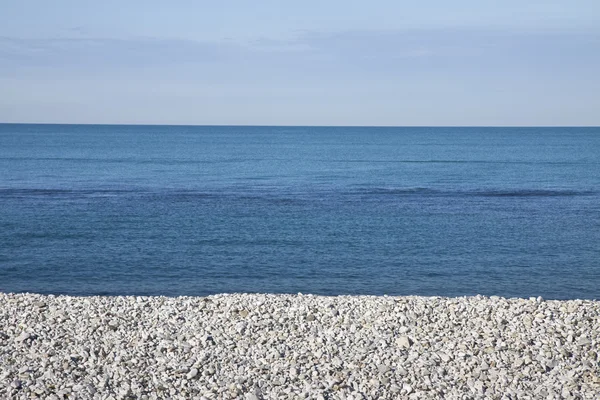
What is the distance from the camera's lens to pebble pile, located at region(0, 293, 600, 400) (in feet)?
33.3

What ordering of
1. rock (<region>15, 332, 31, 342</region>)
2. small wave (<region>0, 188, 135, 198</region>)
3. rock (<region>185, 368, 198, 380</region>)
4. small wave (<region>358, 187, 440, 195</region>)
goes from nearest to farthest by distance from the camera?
rock (<region>185, 368, 198, 380</region>), rock (<region>15, 332, 31, 342</region>), small wave (<region>0, 188, 135, 198</region>), small wave (<region>358, 187, 440, 195</region>)

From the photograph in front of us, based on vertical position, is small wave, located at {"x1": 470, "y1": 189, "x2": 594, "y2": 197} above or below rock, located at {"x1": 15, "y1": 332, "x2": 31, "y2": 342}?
below

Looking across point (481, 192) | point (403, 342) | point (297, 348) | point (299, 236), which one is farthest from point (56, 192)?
point (403, 342)

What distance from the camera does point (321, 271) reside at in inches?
852

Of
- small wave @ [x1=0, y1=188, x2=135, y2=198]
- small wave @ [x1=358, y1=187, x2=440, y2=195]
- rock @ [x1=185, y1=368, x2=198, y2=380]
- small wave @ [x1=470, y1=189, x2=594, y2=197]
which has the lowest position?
small wave @ [x1=0, y1=188, x2=135, y2=198]

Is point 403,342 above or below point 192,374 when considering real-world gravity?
above

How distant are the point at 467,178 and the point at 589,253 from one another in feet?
106

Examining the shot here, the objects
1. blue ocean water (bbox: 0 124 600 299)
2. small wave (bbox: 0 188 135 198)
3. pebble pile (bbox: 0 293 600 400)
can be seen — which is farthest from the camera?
small wave (bbox: 0 188 135 198)

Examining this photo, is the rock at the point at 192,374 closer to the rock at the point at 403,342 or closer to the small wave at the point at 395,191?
the rock at the point at 403,342

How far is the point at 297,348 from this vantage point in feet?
37.7

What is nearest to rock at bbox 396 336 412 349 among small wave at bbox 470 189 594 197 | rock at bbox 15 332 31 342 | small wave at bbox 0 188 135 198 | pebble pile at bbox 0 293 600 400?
pebble pile at bbox 0 293 600 400

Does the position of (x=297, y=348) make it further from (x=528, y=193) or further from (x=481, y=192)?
(x=528, y=193)

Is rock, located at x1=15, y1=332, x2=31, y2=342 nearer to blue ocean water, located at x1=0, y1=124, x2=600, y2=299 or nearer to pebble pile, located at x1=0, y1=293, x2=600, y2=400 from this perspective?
pebble pile, located at x1=0, y1=293, x2=600, y2=400

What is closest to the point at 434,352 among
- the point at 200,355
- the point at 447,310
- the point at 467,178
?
the point at 447,310
